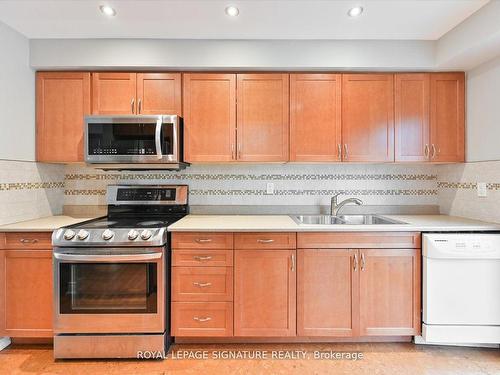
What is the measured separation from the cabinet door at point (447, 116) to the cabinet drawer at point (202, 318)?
2.11m

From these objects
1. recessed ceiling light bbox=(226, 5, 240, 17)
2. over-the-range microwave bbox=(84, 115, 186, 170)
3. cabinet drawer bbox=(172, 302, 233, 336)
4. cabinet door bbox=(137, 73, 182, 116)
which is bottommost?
cabinet drawer bbox=(172, 302, 233, 336)

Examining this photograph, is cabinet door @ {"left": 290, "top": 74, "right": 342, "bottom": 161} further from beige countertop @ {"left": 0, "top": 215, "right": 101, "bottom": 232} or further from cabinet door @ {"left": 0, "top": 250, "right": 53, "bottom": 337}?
cabinet door @ {"left": 0, "top": 250, "right": 53, "bottom": 337}

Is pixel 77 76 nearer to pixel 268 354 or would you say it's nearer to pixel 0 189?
pixel 0 189

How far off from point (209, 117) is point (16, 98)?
4.92 feet

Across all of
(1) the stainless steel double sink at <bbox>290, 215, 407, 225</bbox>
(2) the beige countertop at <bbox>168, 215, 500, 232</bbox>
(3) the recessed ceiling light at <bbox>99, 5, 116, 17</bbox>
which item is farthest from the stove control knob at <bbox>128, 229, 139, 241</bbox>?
(3) the recessed ceiling light at <bbox>99, 5, 116, 17</bbox>

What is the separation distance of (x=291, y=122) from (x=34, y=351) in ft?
8.62

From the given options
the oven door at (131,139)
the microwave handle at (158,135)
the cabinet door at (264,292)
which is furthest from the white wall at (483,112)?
the microwave handle at (158,135)

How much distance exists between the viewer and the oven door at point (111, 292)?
7.12ft

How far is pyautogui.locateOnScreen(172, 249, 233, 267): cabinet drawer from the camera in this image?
2.27 meters

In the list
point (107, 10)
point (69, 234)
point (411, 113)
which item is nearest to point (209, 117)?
point (107, 10)

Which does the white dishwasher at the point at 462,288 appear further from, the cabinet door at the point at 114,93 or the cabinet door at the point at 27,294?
the cabinet door at the point at 27,294

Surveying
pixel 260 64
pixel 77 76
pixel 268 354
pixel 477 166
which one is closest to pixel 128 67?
pixel 77 76

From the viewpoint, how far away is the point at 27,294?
7.43ft

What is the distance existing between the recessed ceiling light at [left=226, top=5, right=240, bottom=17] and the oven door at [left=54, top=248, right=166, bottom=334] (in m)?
1.72
